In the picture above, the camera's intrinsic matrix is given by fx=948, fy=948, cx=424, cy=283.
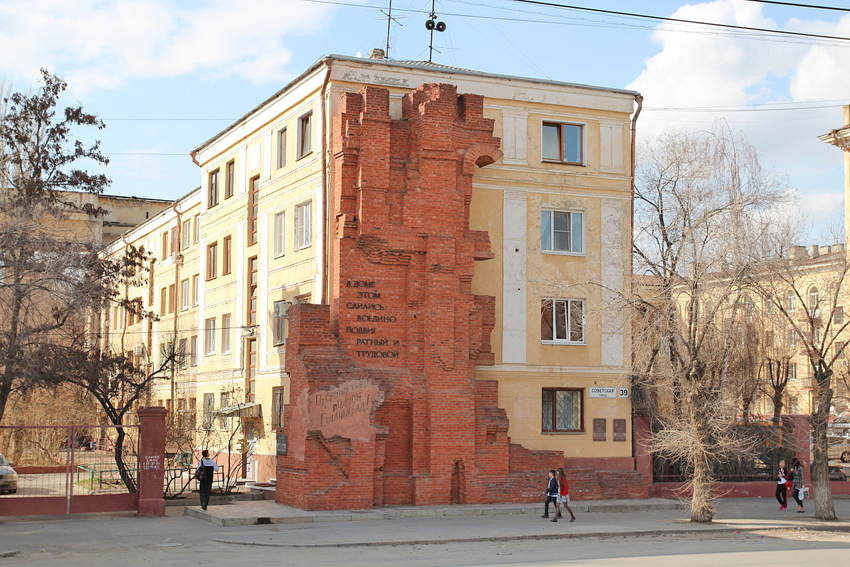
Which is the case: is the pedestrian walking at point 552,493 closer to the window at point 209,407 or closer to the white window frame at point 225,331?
the window at point 209,407

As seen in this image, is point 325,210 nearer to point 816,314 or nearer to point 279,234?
point 279,234

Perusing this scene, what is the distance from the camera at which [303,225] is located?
3028cm

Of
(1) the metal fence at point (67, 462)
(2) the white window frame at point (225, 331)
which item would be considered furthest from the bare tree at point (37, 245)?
(2) the white window frame at point (225, 331)

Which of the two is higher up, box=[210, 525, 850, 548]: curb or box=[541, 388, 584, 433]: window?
box=[541, 388, 584, 433]: window

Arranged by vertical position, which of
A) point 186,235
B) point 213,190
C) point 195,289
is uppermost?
point 213,190

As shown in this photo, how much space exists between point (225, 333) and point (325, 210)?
10617 mm

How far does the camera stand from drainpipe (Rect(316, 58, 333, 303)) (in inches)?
1101

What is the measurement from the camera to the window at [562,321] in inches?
1181

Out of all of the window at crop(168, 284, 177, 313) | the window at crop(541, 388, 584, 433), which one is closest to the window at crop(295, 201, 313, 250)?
the window at crop(541, 388, 584, 433)

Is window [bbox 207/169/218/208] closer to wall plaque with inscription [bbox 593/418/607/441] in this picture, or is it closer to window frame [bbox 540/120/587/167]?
window frame [bbox 540/120/587/167]

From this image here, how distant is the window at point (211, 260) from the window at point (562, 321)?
14.9m

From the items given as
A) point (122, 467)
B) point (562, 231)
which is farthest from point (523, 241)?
point (122, 467)

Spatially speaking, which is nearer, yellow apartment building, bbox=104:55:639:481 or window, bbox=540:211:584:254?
yellow apartment building, bbox=104:55:639:481

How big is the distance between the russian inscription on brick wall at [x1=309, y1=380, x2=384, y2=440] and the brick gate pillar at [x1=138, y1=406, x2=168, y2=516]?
386 centimetres
